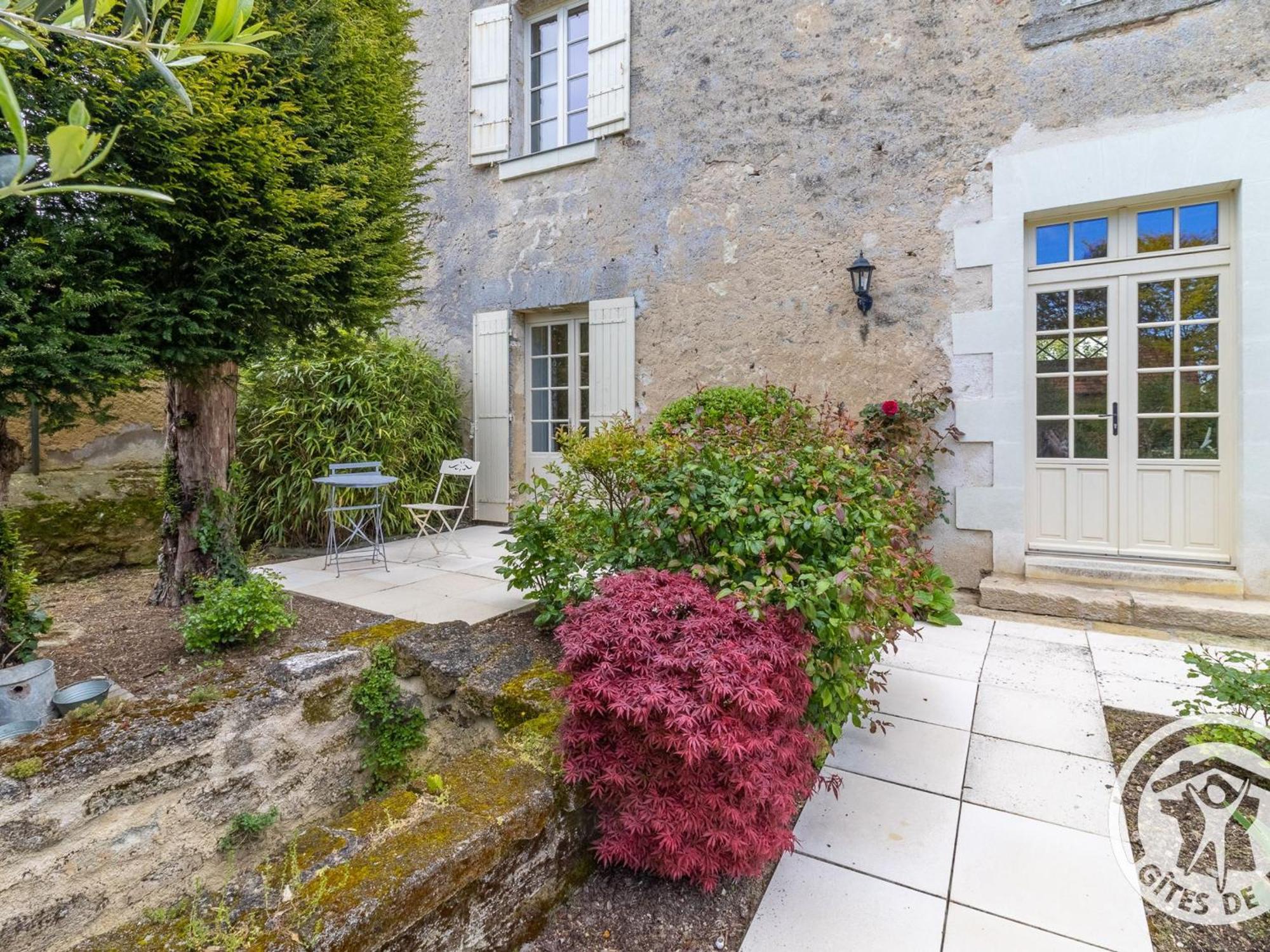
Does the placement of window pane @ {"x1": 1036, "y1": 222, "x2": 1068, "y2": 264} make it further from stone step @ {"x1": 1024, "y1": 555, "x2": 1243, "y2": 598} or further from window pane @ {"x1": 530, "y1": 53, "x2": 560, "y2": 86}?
window pane @ {"x1": 530, "y1": 53, "x2": 560, "y2": 86}

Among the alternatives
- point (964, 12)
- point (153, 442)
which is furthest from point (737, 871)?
point (964, 12)

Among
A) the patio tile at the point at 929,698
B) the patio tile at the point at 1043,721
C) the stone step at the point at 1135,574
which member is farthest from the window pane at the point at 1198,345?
the patio tile at the point at 929,698

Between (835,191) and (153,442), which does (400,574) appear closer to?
(153,442)

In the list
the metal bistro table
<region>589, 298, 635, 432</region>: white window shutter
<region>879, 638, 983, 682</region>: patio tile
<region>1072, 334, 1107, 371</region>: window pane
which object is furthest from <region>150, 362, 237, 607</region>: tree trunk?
<region>1072, 334, 1107, 371</region>: window pane

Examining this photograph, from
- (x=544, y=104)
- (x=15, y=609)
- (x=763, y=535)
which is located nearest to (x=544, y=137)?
(x=544, y=104)

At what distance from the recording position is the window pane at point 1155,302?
3914mm

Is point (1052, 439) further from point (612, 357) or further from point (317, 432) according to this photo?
point (317, 432)

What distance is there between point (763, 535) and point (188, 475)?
287cm

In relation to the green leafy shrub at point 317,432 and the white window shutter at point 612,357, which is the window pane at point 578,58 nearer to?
the white window shutter at point 612,357

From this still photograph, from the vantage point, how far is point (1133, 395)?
399 cm

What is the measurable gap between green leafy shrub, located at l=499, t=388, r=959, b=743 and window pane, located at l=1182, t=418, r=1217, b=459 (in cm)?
211

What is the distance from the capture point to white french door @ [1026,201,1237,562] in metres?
3.82

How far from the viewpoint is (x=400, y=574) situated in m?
4.16

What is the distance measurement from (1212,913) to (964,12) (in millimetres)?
4908
